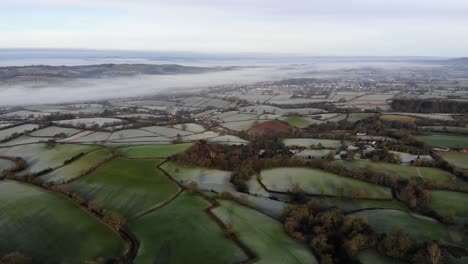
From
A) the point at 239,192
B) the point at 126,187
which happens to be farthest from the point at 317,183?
the point at 126,187

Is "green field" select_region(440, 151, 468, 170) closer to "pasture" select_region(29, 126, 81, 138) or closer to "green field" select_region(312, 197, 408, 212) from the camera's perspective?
"green field" select_region(312, 197, 408, 212)

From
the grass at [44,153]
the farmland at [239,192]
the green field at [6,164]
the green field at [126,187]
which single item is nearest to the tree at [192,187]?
the farmland at [239,192]

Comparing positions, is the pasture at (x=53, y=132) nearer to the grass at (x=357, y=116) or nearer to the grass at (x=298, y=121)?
the grass at (x=298, y=121)

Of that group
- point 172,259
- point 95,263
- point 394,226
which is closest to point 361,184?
point 394,226

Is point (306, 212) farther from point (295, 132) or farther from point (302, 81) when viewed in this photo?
point (302, 81)

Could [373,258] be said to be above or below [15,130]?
below

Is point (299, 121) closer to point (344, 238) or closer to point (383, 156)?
point (383, 156)

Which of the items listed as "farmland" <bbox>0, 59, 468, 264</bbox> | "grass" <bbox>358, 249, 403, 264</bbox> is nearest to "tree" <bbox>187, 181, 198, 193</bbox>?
"farmland" <bbox>0, 59, 468, 264</bbox>
